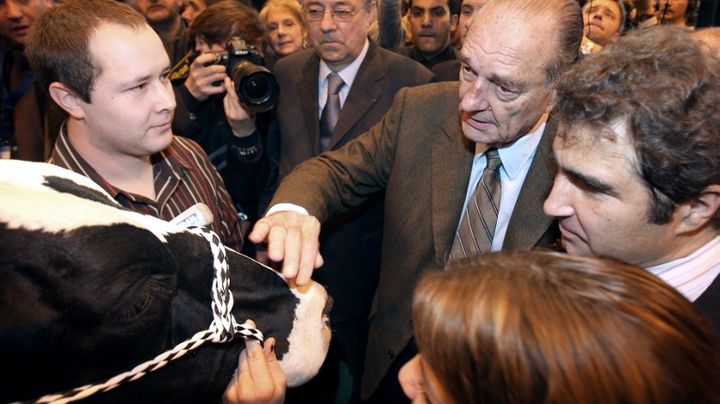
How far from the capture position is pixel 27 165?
993 mm

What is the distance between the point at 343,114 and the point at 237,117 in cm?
45

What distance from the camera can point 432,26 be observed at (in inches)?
139

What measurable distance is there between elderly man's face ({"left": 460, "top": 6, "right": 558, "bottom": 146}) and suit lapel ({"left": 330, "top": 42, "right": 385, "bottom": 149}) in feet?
2.93

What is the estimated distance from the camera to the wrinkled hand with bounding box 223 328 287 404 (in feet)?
3.57

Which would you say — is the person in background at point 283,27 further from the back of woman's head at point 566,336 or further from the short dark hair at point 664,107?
the back of woman's head at point 566,336

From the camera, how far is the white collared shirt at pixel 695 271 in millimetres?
1138

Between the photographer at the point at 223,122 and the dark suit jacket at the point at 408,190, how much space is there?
0.51 metres

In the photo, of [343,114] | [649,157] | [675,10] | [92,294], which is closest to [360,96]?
[343,114]

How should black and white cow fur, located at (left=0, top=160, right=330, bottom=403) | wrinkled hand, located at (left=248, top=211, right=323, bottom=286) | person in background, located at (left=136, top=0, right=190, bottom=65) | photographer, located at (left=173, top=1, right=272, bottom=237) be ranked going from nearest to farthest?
1. black and white cow fur, located at (left=0, top=160, right=330, bottom=403)
2. wrinkled hand, located at (left=248, top=211, right=323, bottom=286)
3. photographer, located at (left=173, top=1, right=272, bottom=237)
4. person in background, located at (left=136, top=0, right=190, bottom=65)

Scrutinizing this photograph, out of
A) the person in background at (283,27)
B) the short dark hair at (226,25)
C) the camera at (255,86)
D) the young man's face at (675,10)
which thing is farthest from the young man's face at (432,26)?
the camera at (255,86)

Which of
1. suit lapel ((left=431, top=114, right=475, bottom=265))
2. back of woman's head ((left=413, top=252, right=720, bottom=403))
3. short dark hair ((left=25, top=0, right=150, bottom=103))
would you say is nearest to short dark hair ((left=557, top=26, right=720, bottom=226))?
back of woman's head ((left=413, top=252, right=720, bottom=403))

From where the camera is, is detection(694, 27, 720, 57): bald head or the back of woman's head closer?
the back of woman's head

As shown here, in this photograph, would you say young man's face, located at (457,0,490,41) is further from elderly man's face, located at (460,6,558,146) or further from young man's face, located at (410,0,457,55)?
elderly man's face, located at (460,6,558,146)

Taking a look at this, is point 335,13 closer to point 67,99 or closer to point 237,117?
point 237,117
